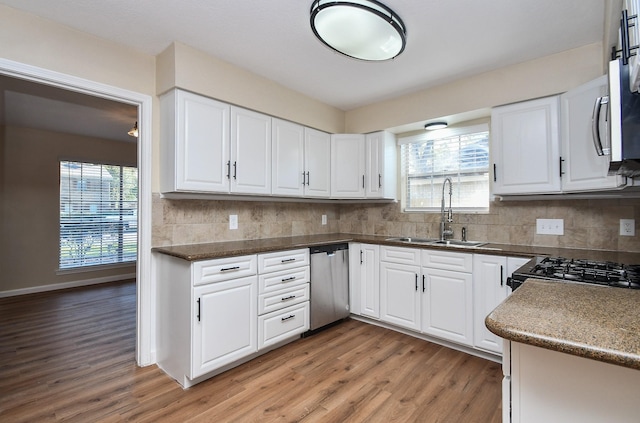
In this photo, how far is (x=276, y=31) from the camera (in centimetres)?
220

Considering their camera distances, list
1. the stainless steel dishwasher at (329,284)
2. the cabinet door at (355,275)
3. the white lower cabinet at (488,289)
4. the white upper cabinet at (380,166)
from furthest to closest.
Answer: the white upper cabinet at (380,166)
the cabinet door at (355,275)
the stainless steel dishwasher at (329,284)
the white lower cabinet at (488,289)

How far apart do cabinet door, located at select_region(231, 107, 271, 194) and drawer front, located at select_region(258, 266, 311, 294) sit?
Result: 2.57ft

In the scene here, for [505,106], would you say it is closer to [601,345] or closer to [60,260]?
[601,345]

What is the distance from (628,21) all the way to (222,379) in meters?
2.77

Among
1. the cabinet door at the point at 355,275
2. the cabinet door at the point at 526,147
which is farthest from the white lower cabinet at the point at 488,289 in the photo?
the cabinet door at the point at 355,275

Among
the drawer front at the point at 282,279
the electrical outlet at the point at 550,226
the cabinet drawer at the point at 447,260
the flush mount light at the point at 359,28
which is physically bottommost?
the drawer front at the point at 282,279

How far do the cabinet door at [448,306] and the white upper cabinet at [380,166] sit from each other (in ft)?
3.59

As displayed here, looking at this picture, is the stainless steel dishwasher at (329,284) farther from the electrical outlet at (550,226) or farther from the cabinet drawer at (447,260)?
the electrical outlet at (550,226)

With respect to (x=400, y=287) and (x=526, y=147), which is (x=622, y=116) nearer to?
(x=526, y=147)

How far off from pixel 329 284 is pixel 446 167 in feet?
5.87

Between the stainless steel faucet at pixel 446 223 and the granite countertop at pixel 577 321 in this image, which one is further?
the stainless steel faucet at pixel 446 223

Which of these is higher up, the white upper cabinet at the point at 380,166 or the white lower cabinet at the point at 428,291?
the white upper cabinet at the point at 380,166

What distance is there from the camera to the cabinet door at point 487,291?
2.44 meters

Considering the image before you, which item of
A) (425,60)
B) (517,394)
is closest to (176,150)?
(425,60)
